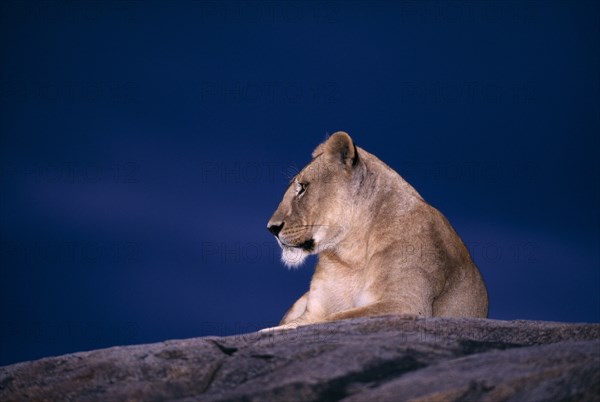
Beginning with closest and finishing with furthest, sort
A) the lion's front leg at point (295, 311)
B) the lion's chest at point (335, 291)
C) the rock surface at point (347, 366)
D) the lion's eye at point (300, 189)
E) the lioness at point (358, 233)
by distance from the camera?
1. the rock surface at point (347, 366)
2. the lioness at point (358, 233)
3. the lion's chest at point (335, 291)
4. the lion's eye at point (300, 189)
5. the lion's front leg at point (295, 311)

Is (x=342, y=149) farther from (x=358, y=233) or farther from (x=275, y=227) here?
(x=275, y=227)

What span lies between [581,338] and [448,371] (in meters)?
1.48

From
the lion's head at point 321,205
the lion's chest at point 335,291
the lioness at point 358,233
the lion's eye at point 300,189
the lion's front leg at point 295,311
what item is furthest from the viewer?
the lion's front leg at point 295,311

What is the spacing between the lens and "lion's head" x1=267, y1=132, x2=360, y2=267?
27.6 ft

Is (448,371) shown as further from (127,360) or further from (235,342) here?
(127,360)

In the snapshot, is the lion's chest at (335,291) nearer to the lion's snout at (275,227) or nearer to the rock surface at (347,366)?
the lion's snout at (275,227)

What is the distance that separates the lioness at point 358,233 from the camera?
7.94 metres

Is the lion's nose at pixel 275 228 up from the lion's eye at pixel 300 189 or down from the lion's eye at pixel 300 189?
down

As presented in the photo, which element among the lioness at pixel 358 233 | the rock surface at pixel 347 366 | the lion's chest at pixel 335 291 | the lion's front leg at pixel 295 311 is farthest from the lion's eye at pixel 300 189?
the rock surface at pixel 347 366

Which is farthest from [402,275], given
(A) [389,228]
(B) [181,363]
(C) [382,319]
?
(B) [181,363]

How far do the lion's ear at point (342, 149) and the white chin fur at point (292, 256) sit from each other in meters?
1.14

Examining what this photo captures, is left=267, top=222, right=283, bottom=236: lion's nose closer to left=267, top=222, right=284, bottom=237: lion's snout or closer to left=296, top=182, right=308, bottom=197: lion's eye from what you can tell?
left=267, top=222, right=284, bottom=237: lion's snout

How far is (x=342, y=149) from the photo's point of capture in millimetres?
8492

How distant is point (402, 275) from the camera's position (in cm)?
754
